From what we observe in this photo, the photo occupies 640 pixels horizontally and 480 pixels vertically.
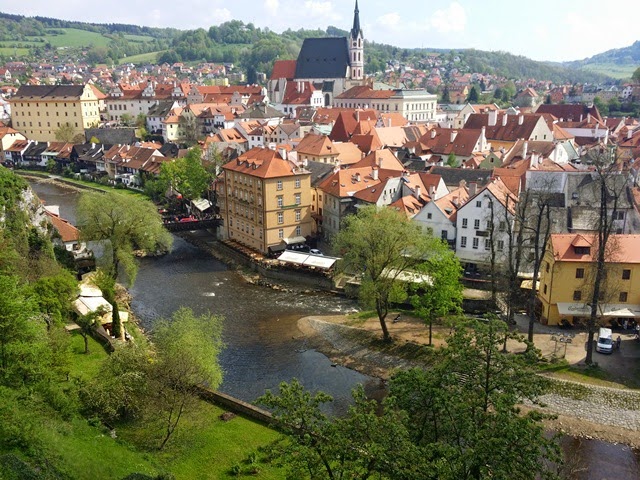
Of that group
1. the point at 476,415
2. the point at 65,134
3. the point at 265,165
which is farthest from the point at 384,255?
the point at 65,134

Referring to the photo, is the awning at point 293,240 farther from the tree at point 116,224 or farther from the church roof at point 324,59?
the church roof at point 324,59

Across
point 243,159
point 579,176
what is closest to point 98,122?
point 243,159

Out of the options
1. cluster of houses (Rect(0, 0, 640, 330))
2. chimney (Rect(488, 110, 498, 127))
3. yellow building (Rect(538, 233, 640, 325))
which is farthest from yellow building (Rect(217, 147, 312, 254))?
chimney (Rect(488, 110, 498, 127))

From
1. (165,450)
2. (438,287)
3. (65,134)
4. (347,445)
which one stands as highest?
(65,134)

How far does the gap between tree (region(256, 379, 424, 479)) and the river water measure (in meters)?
10.6

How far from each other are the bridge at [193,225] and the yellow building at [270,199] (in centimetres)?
688

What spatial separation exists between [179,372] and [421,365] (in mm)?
11839

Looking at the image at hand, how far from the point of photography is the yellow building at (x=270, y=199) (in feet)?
144

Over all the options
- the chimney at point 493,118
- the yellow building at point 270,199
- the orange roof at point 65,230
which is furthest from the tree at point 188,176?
the chimney at point 493,118

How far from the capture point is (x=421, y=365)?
2731cm

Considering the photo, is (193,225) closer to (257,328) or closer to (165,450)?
(257,328)

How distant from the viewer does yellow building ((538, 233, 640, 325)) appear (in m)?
29.2

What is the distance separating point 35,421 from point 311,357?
1463cm

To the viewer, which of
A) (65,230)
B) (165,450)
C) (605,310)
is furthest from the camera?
(65,230)
